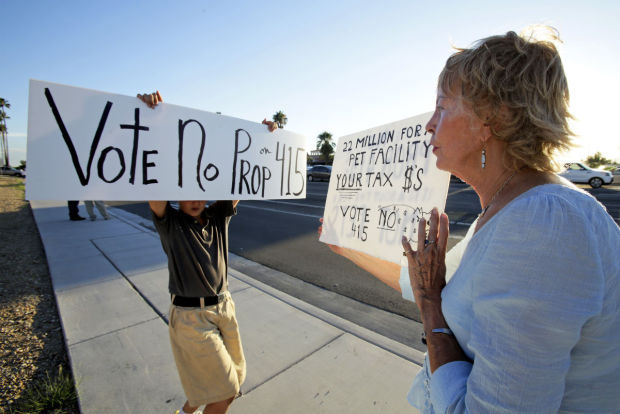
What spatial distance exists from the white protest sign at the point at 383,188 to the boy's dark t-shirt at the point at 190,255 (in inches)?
31.7

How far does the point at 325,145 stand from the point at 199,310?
64.5m

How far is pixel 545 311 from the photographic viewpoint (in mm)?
626

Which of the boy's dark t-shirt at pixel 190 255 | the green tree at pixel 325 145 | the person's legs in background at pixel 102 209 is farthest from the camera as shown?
the green tree at pixel 325 145

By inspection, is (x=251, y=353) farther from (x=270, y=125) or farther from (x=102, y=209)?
(x=102, y=209)

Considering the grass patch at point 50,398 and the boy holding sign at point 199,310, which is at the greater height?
the boy holding sign at point 199,310

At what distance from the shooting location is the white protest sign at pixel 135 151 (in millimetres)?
1404

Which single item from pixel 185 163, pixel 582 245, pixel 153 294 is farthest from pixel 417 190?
pixel 153 294

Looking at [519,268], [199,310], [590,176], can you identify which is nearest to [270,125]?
[199,310]

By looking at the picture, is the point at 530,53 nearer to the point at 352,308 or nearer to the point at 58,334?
the point at 352,308

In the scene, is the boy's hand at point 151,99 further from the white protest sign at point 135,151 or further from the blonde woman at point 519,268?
the blonde woman at point 519,268

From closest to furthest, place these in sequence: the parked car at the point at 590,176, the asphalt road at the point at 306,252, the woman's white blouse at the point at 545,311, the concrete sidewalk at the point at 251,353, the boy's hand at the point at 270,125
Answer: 1. the woman's white blouse at the point at 545,311
2. the boy's hand at the point at 270,125
3. the concrete sidewalk at the point at 251,353
4. the asphalt road at the point at 306,252
5. the parked car at the point at 590,176

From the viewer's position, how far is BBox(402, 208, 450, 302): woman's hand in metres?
1.01

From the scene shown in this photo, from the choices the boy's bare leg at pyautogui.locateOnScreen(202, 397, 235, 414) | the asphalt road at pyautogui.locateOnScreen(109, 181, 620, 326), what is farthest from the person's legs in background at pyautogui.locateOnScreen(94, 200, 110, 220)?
the boy's bare leg at pyautogui.locateOnScreen(202, 397, 235, 414)

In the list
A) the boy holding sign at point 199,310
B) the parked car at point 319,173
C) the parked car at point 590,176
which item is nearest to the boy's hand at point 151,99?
the boy holding sign at point 199,310
